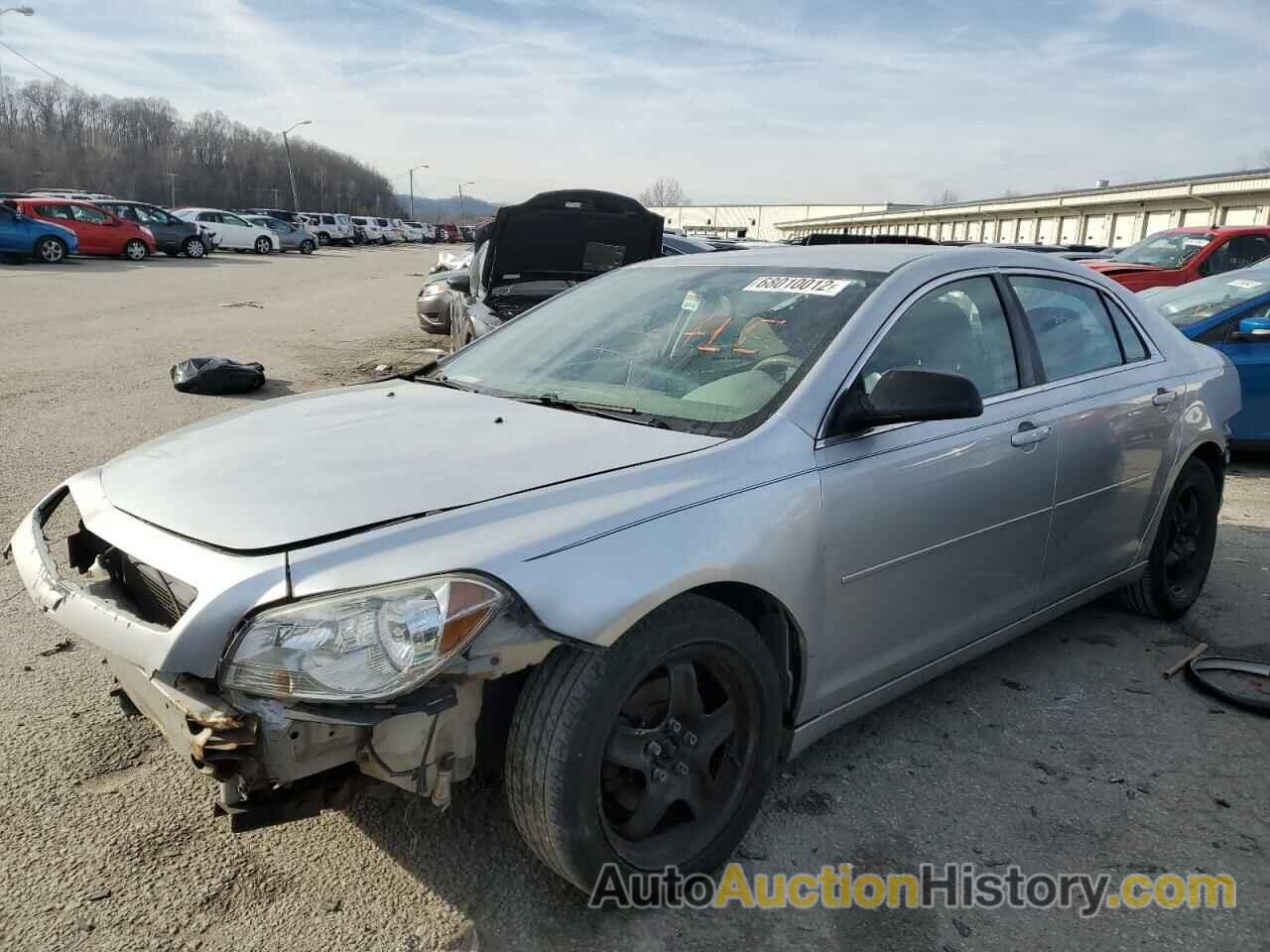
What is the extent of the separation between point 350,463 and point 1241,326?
24.2 ft

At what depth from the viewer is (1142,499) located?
3.97 m

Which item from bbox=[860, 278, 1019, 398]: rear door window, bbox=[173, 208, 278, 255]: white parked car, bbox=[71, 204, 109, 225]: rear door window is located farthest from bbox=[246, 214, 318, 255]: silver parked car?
bbox=[860, 278, 1019, 398]: rear door window

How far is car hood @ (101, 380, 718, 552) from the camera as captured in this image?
215 centimetres

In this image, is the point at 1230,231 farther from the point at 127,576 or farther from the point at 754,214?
the point at 754,214

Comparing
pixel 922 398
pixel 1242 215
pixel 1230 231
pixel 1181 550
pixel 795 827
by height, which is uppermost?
pixel 1242 215

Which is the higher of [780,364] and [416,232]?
[780,364]

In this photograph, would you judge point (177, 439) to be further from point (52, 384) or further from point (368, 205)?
point (368, 205)

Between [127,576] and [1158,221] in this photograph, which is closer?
[127,576]

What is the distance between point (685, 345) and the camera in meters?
3.12

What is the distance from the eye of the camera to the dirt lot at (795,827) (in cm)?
231

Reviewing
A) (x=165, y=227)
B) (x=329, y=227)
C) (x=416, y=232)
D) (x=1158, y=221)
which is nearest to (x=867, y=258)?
(x=165, y=227)

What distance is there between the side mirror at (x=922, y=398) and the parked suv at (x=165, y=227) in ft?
97.7

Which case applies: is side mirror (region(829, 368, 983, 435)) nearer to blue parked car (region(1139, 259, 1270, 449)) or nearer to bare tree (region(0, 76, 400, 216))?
blue parked car (region(1139, 259, 1270, 449))

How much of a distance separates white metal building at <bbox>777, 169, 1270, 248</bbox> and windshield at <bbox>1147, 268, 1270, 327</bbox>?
13.5 metres
